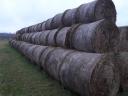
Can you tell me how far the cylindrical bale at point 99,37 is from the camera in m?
6.58

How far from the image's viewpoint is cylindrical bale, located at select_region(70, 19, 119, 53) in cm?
658

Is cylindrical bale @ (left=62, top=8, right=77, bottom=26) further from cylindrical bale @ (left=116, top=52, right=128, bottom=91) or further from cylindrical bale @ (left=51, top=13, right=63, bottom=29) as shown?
cylindrical bale @ (left=116, top=52, right=128, bottom=91)

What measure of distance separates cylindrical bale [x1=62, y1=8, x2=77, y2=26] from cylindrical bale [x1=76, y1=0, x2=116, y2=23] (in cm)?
102

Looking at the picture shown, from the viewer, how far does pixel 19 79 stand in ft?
29.9

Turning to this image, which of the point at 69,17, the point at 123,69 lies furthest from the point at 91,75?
the point at 69,17

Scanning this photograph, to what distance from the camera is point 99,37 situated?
6617mm

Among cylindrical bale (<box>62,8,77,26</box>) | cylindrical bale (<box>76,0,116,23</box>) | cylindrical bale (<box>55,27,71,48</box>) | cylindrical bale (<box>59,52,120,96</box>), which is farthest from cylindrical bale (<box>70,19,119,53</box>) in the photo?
cylindrical bale (<box>62,8,77,26</box>)

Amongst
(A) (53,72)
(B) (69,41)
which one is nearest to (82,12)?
(B) (69,41)

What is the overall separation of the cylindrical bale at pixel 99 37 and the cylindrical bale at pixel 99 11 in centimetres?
95

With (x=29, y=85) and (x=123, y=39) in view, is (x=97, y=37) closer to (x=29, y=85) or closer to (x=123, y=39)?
(x=123, y=39)

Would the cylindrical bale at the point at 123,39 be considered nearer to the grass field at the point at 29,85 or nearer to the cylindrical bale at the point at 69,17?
the grass field at the point at 29,85

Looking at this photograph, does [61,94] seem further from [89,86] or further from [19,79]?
[19,79]

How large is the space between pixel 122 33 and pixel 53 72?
2694mm

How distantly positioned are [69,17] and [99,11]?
2286 millimetres
